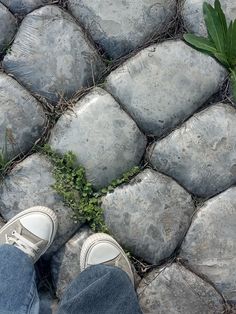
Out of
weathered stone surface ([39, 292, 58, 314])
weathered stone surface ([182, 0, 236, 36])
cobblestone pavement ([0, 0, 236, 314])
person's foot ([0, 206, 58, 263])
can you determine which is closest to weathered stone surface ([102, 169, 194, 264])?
cobblestone pavement ([0, 0, 236, 314])

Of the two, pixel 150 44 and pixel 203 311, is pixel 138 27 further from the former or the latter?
pixel 203 311

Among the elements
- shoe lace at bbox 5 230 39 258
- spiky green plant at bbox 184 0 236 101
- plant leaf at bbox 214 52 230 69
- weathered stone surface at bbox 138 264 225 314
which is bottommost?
weathered stone surface at bbox 138 264 225 314

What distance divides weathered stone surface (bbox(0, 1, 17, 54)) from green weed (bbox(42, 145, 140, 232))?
0.45 metres

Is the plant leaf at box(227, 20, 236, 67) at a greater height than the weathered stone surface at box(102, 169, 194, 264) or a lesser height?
greater

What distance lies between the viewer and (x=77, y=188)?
2.44 metres

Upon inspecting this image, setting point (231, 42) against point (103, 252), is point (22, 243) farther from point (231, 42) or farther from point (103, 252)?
point (231, 42)

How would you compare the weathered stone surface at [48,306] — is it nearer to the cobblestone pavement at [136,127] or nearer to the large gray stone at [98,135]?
the cobblestone pavement at [136,127]

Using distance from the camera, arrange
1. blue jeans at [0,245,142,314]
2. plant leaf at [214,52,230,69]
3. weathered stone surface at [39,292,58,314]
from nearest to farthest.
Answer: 1. blue jeans at [0,245,142,314]
2. plant leaf at [214,52,230,69]
3. weathered stone surface at [39,292,58,314]

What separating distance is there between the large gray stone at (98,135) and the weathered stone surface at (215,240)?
39 centimetres

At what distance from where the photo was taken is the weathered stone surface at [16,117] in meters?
2.42

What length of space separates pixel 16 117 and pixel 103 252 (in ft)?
2.11

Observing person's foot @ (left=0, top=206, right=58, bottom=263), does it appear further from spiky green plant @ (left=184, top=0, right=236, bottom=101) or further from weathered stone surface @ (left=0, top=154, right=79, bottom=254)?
spiky green plant @ (left=184, top=0, right=236, bottom=101)

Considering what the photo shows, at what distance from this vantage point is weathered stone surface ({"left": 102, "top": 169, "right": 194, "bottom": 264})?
8.01ft

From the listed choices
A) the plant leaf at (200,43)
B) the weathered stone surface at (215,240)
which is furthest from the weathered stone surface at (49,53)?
the weathered stone surface at (215,240)
